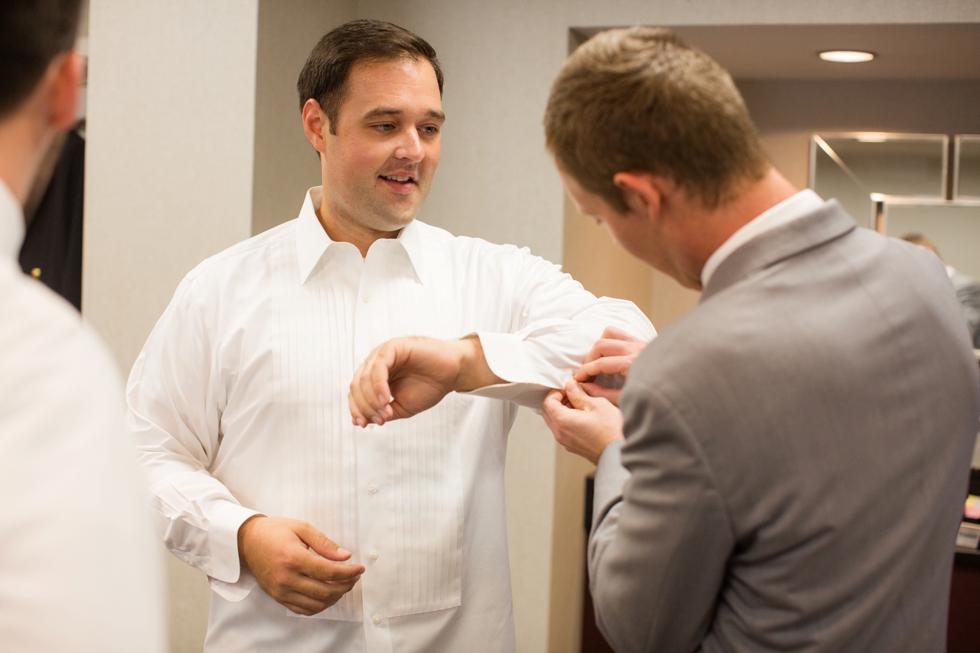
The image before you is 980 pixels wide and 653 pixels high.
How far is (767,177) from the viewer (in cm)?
93

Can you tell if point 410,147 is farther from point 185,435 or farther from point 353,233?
point 185,435

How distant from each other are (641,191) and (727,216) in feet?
0.30

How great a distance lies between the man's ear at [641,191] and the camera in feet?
3.00

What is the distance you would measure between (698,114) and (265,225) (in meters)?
1.88

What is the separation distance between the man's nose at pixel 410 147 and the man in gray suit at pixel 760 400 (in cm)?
70

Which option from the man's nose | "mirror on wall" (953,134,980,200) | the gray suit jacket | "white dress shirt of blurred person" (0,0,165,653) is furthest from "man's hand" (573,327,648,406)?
"mirror on wall" (953,134,980,200)

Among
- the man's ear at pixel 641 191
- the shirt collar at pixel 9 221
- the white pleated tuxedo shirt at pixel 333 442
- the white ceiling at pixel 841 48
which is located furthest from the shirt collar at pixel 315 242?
the white ceiling at pixel 841 48

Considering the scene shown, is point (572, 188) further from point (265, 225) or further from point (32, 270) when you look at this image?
point (32, 270)

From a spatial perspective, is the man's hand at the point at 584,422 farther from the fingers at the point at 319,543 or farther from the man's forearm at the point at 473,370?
the fingers at the point at 319,543

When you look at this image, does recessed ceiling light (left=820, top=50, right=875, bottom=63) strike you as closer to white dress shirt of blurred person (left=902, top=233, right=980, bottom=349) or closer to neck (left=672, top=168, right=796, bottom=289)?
white dress shirt of blurred person (left=902, top=233, right=980, bottom=349)

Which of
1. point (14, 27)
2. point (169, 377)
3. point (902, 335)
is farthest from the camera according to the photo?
point (169, 377)

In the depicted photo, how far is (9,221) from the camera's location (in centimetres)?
62

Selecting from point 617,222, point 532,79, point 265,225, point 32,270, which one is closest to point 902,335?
point 617,222

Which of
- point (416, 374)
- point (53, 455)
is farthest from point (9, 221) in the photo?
point (416, 374)
